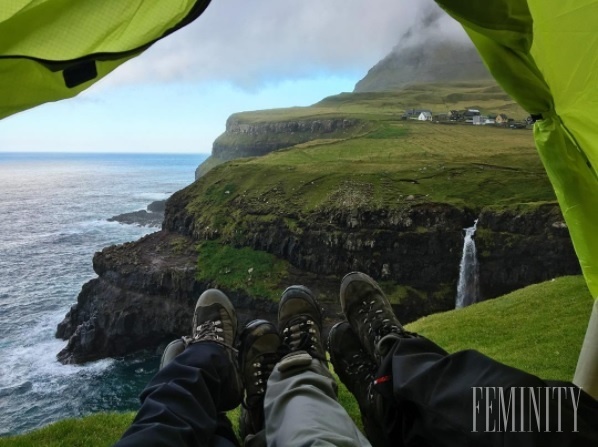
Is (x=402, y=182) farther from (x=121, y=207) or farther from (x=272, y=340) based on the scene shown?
(x=121, y=207)

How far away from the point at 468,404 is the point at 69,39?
7.22 ft

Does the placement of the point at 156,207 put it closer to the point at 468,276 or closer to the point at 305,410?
the point at 468,276

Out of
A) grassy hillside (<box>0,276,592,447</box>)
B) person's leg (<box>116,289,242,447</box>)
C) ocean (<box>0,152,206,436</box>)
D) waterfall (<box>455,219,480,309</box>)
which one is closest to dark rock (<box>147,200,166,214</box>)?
ocean (<box>0,152,206,436</box>)

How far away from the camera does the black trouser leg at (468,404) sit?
1.48 m

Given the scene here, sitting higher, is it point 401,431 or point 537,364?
point 401,431

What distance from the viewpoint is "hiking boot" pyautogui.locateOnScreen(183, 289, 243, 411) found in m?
2.49

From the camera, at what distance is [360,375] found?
2914 mm

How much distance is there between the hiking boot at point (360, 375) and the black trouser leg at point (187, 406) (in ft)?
2.49

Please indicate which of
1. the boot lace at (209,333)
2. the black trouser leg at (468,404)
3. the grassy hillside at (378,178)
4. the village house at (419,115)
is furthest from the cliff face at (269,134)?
the black trouser leg at (468,404)

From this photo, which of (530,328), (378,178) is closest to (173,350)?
(530,328)

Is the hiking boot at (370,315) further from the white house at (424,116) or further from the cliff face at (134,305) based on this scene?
the white house at (424,116)

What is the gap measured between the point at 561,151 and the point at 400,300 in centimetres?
2648

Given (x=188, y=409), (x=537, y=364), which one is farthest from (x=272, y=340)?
(x=537, y=364)

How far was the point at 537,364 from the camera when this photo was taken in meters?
4.81
